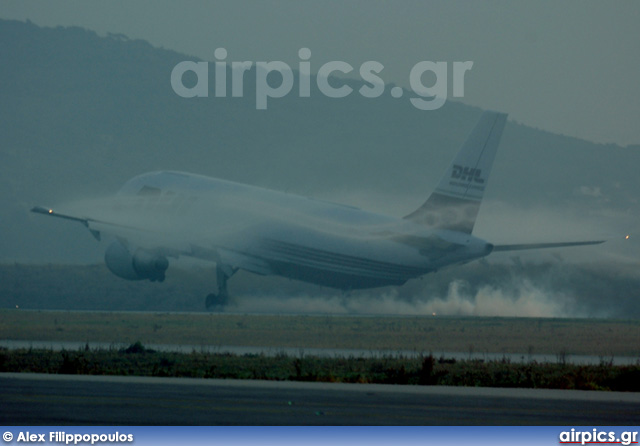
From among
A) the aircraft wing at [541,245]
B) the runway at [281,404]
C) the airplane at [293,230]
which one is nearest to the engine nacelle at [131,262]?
the airplane at [293,230]

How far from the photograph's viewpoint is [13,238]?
562 feet

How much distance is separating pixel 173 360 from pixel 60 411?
23505 mm


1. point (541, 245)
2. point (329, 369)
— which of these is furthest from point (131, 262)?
point (329, 369)

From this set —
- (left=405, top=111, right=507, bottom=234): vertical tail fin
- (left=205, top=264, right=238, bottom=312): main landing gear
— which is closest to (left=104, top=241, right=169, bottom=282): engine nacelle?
(left=205, top=264, right=238, bottom=312): main landing gear

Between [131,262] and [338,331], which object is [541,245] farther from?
[131,262]

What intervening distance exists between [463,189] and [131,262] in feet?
85.4

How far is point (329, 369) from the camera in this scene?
50.2 metres

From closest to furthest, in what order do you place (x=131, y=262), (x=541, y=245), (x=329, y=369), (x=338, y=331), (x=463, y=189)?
1. (x=329, y=369)
2. (x=541, y=245)
3. (x=463, y=189)
4. (x=338, y=331)
5. (x=131, y=262)

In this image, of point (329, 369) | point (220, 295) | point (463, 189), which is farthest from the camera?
point (220, 295)

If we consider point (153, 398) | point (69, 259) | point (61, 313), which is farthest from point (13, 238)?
point (153, 398)

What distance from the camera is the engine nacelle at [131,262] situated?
3334 inches

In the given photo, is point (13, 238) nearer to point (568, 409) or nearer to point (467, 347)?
point (467, 347)

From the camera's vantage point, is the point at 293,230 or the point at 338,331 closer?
the point at 293,230

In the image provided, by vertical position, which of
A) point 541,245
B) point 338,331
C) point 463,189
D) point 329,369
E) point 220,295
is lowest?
point 329,369
